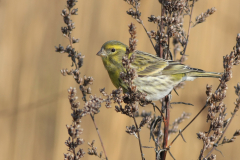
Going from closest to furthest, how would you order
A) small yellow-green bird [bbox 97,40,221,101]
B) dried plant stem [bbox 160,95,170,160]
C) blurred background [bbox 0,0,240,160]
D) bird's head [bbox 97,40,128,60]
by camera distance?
dried plant stem [bbox 160,95,170,160] < small yellow-green bird [bbox 97,40,221,101] < bird's head [bbox 97,40,128,60] < blurred background [bbox 0,0,240,160]

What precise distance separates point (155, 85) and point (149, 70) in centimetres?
23

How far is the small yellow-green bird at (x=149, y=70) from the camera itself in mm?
3125

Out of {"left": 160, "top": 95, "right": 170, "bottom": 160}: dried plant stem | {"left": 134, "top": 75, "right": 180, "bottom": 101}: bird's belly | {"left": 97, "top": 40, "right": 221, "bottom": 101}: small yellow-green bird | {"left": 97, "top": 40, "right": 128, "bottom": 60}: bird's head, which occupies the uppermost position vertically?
{"left": 97, "top": 40, "right": 128, "bottom": 60}: bird's head

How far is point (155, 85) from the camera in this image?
318cm

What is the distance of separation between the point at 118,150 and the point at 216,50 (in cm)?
283

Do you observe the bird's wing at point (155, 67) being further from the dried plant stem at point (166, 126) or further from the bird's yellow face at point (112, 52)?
the dried plant stem at point (166, 126)


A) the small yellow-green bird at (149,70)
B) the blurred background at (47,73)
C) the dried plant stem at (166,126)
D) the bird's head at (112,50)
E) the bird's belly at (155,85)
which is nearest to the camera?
the dried plant stem at (166,126)

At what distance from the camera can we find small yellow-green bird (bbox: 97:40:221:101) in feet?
10.3

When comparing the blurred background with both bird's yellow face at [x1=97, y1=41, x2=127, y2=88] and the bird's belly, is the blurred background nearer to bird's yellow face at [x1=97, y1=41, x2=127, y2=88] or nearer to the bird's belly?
bird's yellow face at [x1=97, y1=41, x2=127, y2=88]

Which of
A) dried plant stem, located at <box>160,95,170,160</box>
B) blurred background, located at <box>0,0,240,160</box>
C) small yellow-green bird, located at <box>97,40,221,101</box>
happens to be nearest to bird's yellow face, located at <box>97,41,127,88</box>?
small yellow-green bird, located at <box>97,40,221,101</box>

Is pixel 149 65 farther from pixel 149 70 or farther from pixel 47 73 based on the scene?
pixel 47 73

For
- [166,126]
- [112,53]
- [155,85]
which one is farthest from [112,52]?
[166,126]

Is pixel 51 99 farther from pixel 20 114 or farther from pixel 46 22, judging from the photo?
pixel 46 22

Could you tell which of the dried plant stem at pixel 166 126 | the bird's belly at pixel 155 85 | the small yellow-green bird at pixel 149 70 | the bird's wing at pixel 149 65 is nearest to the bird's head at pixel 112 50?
the small yellow-green bird at pixel 149 70
